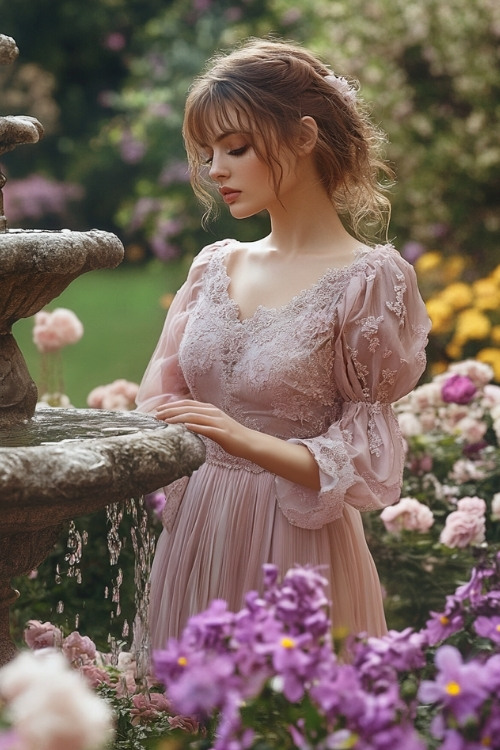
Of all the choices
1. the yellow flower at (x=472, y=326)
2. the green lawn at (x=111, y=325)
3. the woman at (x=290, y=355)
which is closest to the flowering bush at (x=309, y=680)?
the woman at (x=290, y=355)

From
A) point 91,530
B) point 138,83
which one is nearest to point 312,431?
point 91,530

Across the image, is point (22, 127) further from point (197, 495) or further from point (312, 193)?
point (197, 495)

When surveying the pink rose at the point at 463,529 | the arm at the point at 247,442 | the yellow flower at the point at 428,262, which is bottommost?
the arm at the point at 247,442

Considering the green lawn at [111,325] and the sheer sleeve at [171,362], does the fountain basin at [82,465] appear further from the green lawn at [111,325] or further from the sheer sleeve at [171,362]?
the green lawn at [111,325]

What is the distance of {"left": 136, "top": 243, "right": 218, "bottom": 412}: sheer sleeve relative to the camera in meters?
2.96

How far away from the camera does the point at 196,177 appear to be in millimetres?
3074

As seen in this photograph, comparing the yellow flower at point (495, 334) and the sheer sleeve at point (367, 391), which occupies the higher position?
the yellow flower at point (495, 334)

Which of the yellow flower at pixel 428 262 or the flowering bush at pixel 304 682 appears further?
the yellow flower at pixel 428 262

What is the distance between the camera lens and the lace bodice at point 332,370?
2.64 m

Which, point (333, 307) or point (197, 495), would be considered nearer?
point (333, 307)

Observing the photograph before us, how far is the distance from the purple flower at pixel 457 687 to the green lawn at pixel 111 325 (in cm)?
652

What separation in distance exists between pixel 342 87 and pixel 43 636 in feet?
5.19

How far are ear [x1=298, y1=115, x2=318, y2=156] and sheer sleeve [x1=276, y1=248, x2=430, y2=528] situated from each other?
1.02 feet

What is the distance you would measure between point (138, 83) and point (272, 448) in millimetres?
11270
